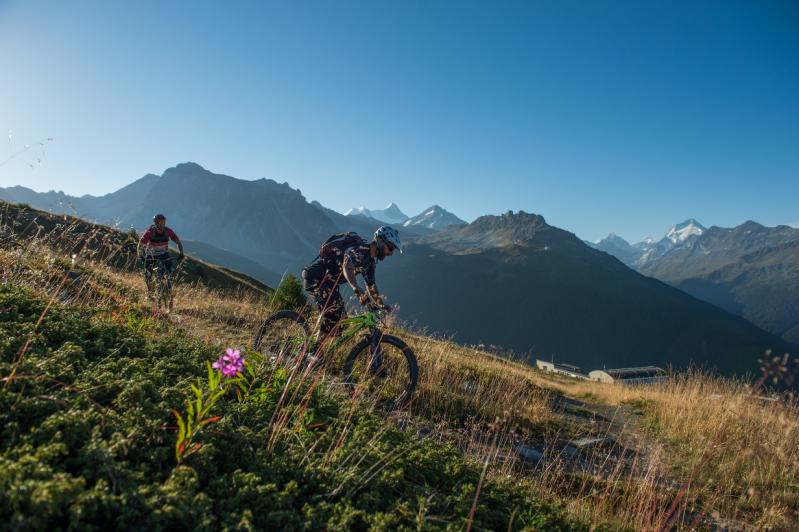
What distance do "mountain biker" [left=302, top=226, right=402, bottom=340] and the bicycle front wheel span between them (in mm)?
687

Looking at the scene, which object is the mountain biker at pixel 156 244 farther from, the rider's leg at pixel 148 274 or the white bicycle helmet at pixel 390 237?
the white bicycle helmet at pixel 390 237

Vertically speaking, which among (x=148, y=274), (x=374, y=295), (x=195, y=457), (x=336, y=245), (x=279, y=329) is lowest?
(x=148, y=274)

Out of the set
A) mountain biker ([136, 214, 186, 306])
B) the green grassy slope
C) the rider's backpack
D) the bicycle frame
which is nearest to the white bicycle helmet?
the rider's backpack

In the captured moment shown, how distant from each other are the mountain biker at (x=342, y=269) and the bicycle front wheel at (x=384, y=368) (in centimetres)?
69

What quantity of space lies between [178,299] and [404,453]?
Answer: 37.3 feet

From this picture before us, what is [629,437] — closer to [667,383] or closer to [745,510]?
[745,510]

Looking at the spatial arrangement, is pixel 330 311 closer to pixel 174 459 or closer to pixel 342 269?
pixel 342 269

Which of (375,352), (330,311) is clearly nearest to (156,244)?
(330,311)

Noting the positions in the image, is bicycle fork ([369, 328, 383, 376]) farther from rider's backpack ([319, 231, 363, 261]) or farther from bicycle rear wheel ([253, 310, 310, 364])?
rider's backpack ([319, 231, 363, 261])

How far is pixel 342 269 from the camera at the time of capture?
7.02m

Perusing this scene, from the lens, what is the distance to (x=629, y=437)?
902cm

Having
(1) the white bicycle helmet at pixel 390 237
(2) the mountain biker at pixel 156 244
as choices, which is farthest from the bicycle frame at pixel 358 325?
(2) the mountain biker at pixel 156 244

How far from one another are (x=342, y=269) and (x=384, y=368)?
6.25 ft

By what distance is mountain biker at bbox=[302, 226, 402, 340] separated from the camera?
7.02 m
